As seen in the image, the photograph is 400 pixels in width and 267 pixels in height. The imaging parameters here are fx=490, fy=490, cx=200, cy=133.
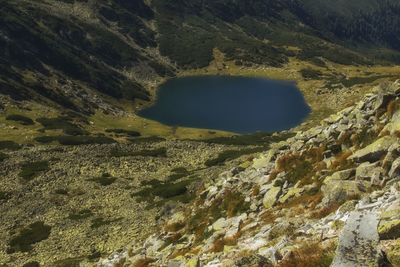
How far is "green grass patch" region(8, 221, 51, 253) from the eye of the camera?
3981 cm

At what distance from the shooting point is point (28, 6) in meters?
186

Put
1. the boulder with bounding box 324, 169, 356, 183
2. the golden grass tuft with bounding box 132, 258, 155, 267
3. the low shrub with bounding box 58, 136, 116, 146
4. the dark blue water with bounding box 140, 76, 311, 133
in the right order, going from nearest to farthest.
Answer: the boulder with bounding box 324, 169, 356, 183 < the golden grass tuft with bounding box 132, 258, 155, 267 < the low shrub with bounding box 58, 136, 116, 146 < the dark blue water with bounding box 140, 76, 311, 133

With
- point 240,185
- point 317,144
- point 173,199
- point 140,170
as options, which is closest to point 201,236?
point 240,185

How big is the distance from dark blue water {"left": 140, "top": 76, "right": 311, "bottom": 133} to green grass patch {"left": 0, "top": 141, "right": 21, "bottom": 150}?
55829 millimetres

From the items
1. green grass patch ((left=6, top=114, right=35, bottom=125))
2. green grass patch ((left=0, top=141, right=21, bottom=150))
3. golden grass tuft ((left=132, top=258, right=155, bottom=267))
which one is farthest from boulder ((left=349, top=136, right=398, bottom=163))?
green grass patch ((left=6, top=114, right=35, bottom=125))

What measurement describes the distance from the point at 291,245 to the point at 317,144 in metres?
13.4

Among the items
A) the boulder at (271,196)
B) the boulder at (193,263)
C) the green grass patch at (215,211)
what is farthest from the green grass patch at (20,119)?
the boulder at (193,263)

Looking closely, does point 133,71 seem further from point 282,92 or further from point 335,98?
point 335,98

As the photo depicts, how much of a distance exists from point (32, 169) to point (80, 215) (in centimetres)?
1566

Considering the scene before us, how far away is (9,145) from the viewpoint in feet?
233

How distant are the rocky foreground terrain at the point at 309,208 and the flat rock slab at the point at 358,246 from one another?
0.05 feet

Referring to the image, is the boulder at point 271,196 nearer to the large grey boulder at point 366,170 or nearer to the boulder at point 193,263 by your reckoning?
the large grey boulder at point 366,170

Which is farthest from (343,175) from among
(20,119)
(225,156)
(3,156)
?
(20,119)

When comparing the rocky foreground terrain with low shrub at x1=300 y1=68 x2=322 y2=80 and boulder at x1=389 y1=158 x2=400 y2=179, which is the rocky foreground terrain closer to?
boulder at x1=389 y1=158 x2=400 y2=179
